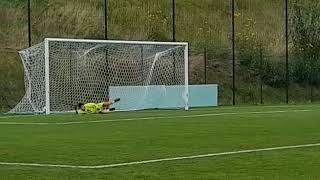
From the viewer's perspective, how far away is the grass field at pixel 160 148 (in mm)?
9859

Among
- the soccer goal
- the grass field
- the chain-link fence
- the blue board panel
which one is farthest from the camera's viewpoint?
the chain-link fence

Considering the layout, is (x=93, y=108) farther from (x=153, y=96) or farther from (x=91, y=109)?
(x=153, y=96)

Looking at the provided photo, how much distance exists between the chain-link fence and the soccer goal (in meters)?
2.80

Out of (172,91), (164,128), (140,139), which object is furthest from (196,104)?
(140,139)

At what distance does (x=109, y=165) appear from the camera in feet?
35.1

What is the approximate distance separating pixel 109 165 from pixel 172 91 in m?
22.7

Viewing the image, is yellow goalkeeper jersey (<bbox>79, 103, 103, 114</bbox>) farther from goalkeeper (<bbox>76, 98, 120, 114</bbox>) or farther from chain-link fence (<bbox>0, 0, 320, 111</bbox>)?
chain-link fence (<bbox>0, 0, 320, 111</bbox>)

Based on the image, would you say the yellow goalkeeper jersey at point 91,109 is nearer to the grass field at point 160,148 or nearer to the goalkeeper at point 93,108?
the goalkeeper at point 93,108

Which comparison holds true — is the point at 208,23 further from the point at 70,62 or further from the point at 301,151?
the point at 301,151

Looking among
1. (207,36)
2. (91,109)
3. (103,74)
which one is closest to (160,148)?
(91,109)

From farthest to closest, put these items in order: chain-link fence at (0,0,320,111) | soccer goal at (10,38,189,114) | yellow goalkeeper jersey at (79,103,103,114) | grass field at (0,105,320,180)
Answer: chain-link fence at (0,0,320,111), soccer goal at (10,38,189,114), yellow goalkeeper jersey at (79,103,103,114), grass field at (0,105,320,180)

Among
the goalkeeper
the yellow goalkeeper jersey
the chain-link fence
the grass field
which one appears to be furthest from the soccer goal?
the grass field

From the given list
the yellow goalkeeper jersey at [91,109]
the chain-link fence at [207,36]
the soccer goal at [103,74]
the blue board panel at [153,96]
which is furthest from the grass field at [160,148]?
the chain-link fence at [207,36]

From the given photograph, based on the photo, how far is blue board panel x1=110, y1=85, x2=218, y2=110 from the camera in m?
31.8
